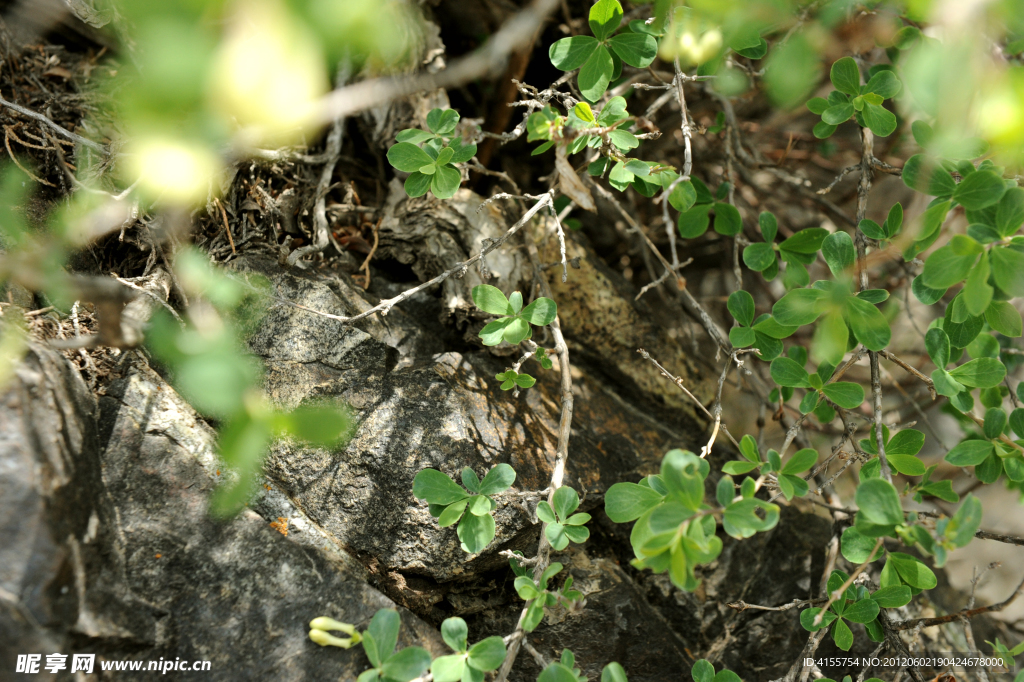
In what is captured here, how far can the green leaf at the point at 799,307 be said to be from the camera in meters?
1.42

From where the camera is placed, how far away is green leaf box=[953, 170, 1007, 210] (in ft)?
4.24

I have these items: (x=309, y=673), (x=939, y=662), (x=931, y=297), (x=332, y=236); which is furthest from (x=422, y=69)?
(x=939, y=662)

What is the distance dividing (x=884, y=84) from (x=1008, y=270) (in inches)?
28.5

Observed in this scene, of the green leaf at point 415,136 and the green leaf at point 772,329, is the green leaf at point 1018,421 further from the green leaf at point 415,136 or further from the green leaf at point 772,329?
the green leaf at point 415,136

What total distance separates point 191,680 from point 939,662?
224 centimetres

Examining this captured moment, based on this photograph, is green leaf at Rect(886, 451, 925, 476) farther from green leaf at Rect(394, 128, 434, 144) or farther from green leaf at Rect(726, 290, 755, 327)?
green leaf at Rect(394, 128, 434, 144)

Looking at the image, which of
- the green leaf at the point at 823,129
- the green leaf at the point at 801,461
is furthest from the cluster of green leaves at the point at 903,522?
the green leaf at the point at 823,129

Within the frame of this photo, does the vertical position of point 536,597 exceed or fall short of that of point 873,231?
it falls short

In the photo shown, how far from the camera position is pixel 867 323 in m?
1.40

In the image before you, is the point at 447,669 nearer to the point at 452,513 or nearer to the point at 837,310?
the point at 452,513

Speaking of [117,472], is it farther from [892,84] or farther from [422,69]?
[892,84]

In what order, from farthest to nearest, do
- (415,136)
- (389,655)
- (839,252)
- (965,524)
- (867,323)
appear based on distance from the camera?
1. (415,136)
2. (839,252)
3. (867,323)
4. (389,655)
5. (965,524)

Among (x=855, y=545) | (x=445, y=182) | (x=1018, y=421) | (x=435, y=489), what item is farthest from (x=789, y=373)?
(x=445, y=182)

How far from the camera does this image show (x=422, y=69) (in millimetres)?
2162
